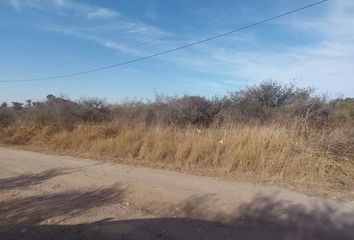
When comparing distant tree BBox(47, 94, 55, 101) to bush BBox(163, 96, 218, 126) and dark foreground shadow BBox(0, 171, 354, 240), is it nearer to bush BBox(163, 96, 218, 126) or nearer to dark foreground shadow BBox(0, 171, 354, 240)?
bush BBox(163, 96, 218, 126)

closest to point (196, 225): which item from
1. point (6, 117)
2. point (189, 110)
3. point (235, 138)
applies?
point (235, 138)

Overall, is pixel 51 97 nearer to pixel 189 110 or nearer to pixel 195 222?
pixel 189 110

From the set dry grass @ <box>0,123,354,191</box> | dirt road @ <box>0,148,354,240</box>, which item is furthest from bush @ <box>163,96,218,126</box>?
dirt road @ <box>0,148,354,240</box>

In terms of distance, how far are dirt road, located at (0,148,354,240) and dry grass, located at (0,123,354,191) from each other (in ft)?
4.10

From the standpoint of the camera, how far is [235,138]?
1231 centimetres

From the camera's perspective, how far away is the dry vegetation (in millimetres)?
10703

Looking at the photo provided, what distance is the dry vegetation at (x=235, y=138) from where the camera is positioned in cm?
1070

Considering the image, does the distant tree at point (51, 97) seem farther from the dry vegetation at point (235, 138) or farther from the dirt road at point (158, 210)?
the dirt road at point (158, 210)

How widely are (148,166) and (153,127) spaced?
134 inches

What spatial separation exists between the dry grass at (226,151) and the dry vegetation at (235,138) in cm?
2

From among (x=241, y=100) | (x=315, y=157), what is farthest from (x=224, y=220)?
(x=241, y=100)

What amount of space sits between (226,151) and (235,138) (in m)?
0.54

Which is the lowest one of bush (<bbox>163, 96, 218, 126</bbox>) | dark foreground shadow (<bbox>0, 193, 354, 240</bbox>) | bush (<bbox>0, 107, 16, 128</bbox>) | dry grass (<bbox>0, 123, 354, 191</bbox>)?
dark foreground shadow (<bbox>0, 193, 354, 240</bbox>)

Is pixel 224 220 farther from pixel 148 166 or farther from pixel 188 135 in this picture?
pixel 188 135
